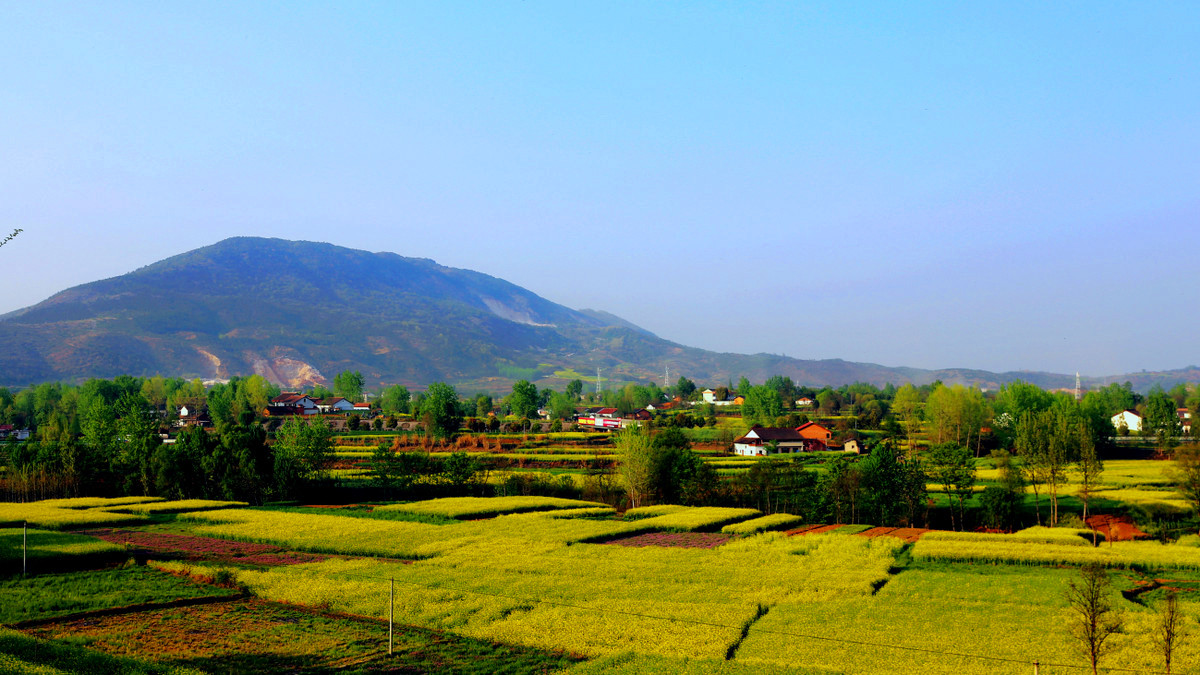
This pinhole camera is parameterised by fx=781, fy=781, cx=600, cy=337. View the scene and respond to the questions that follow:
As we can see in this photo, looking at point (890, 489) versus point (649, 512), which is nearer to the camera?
point (649, 512)

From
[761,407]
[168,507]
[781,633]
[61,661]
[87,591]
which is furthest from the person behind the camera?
[761,407]

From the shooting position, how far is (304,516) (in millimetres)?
53750

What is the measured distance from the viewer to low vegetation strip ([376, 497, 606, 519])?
5781cm

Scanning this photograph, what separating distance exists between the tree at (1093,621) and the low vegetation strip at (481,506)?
38438 millimetres

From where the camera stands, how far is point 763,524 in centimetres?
5297

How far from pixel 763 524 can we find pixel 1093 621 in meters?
35.0

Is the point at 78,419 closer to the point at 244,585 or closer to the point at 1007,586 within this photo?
the point at 244,585

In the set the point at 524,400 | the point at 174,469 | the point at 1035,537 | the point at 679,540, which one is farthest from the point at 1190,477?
the point at 524,400

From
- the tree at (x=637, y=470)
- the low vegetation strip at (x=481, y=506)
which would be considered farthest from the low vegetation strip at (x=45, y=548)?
the tree at (x=637, y=470)

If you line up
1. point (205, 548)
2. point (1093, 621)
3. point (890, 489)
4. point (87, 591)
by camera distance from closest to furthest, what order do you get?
point (1093, 621) < point (87, 591) < point (205, 548) < point (890, 489)

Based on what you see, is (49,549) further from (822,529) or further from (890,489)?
(890,489)

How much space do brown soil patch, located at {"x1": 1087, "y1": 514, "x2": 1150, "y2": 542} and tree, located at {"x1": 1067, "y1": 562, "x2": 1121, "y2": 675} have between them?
874 inches

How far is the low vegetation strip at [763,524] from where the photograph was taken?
166 ft

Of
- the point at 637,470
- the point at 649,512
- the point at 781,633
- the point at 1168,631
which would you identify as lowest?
the point at 649,512
